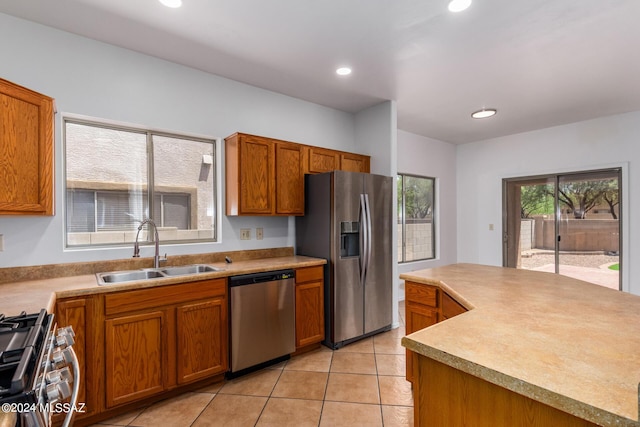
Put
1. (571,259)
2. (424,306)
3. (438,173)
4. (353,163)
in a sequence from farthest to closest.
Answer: (438,173) → (571,259) → (353,163) → (424,306)

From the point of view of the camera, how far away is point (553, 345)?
1048 millimetres

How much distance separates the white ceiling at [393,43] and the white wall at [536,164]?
2.45 feet

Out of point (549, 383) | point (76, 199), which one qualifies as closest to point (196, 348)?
point (76, 199)

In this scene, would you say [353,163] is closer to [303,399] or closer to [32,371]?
[303,399]

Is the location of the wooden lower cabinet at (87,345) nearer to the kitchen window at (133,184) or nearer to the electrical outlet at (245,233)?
the kitchen window at (133,184)

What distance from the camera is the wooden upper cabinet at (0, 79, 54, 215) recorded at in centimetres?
182

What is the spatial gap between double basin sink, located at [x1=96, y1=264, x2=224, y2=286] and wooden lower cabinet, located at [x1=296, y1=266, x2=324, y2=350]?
2.60 ft

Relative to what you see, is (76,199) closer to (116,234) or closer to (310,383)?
(116,234)

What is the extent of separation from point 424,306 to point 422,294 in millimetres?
83

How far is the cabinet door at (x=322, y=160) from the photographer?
136 inches

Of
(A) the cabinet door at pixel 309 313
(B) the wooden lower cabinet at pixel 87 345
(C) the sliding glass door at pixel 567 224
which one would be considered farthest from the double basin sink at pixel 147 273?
(C) the sliding glass door at pixel 567 224

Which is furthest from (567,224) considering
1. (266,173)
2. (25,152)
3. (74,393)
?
(25,152)

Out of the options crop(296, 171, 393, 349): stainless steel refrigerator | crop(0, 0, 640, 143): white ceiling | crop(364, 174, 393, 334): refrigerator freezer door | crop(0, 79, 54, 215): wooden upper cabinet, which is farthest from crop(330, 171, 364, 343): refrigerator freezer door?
crop(0, 79, 54, 215): wooden upper cabinet

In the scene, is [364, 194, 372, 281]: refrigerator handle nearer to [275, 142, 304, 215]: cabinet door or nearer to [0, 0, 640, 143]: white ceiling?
[275, 142, 304, 215]: cabinet door
